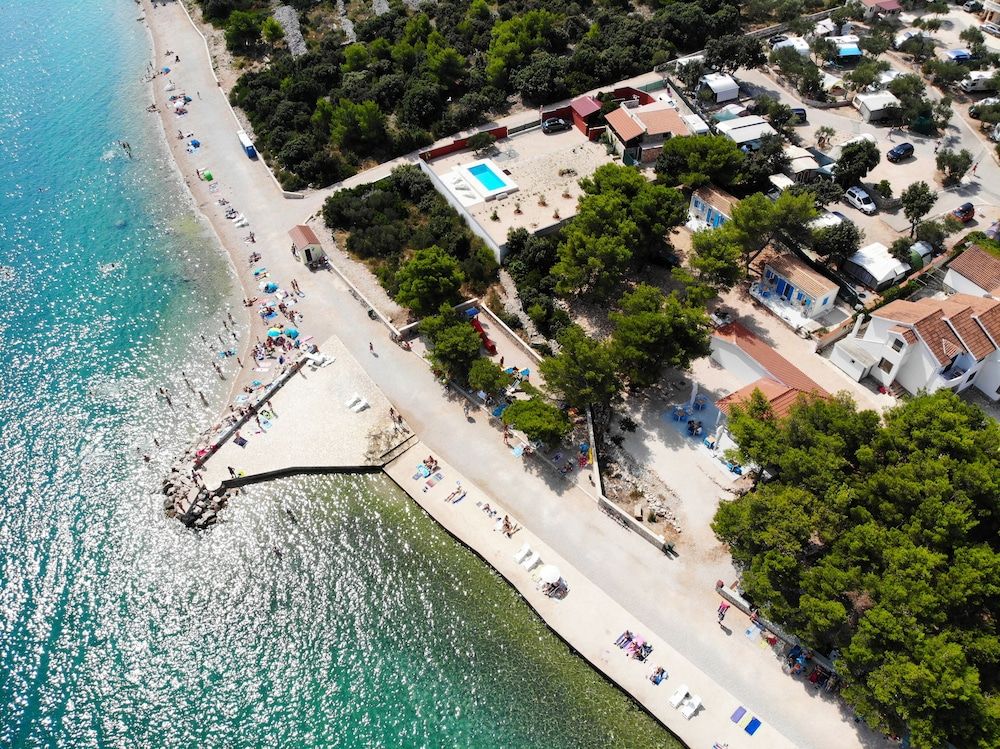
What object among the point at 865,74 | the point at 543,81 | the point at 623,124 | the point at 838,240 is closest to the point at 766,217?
the point at 838,240

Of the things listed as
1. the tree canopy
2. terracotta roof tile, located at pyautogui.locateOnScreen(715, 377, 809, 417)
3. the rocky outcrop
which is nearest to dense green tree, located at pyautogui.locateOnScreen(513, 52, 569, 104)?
terracotta roof tile, located at pyautogui.locateOnScreen(715, 377, 809, 417)

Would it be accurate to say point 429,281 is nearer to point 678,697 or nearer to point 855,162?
point 678,697

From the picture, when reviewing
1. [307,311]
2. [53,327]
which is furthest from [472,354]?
[53,327]

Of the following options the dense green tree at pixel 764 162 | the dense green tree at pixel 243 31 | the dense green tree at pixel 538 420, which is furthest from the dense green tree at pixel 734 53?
the dense green tree at pixel 243 31

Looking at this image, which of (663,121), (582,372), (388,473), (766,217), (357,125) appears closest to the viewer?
(582,372)

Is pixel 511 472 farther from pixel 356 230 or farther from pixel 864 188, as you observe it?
pixel 864 188

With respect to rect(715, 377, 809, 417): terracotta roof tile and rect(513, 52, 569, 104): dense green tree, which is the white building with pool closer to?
rect(513, 52, 569, 104): dense green tree
